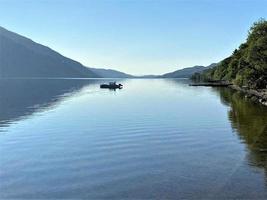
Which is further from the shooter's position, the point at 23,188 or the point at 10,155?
the point at 10,155

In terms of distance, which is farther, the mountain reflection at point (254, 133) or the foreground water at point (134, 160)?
the mountain reflection at point (254, 133)

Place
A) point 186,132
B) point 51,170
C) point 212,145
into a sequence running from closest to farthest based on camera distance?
point 51,170, point 212,145, point 186,132

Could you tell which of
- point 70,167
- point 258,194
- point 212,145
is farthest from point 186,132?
point 258,194

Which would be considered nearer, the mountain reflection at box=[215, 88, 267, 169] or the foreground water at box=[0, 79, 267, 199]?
the foreground water at box=[0, 79, 267, 199]

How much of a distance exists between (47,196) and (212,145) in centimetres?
2033

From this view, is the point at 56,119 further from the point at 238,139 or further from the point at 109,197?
the point at 109,197

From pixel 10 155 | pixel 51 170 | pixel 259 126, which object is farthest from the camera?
pixel 259 126

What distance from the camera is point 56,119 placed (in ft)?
216

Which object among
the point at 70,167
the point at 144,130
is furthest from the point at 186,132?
the point at 70,167

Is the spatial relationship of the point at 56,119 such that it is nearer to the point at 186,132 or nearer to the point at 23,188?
the point at 186,132

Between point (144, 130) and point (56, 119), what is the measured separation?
19563 millimetres

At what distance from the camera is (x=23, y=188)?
26891 millimetres

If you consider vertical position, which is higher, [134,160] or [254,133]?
[134,160]

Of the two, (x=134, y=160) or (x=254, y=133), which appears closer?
(x=134, y=160)
